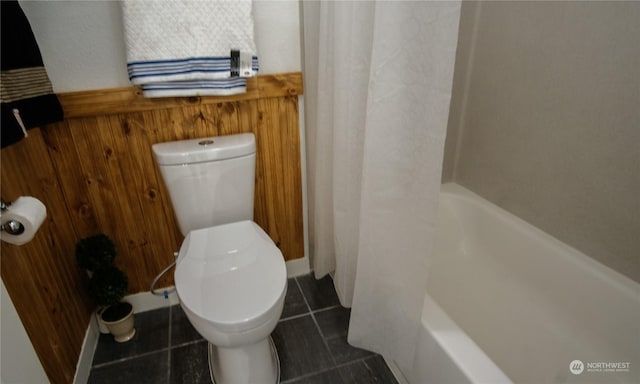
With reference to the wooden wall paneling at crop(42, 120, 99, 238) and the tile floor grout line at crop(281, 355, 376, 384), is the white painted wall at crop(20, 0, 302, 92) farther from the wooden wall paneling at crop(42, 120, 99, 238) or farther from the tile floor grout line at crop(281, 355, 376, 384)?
the tile floor grout line at crop(281, 355, 376, 384)

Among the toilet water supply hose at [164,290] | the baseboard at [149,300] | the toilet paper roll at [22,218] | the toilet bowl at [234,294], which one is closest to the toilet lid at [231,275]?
the toilet bowl at [234,294]

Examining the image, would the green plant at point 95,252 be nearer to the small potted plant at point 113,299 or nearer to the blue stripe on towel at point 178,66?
the small potted plant at point 113,299

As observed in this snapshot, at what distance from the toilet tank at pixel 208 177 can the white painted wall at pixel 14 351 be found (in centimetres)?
56

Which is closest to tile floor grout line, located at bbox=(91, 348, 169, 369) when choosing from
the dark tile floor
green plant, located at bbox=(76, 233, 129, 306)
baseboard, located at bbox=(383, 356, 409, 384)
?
the dark tile floor

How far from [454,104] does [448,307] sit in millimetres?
1009

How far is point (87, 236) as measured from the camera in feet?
4.66

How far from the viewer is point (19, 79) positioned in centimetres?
96

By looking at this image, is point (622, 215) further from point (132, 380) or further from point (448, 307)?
point (132, 380)

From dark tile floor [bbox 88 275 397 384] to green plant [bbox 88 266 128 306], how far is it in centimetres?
24

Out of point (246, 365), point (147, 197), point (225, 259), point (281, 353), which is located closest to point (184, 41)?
point (147, 197)

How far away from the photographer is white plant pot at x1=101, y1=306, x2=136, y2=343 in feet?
4.64

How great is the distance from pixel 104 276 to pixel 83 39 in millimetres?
876

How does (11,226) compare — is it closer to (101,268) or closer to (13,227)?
(13,227)

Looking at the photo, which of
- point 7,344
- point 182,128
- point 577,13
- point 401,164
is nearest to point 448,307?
point 401,164
